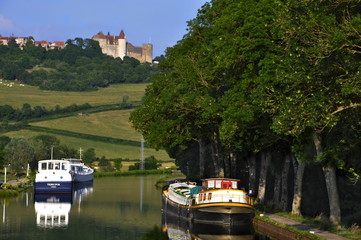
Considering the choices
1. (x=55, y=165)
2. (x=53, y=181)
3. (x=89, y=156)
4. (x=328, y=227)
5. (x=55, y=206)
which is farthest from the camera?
(x=89, y=156)

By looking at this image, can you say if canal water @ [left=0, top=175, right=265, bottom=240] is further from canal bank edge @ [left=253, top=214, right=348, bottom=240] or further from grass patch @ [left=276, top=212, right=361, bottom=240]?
grass patch @ [left=276, top=212, right=361, bottom=240]

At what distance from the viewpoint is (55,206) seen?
69375 mm

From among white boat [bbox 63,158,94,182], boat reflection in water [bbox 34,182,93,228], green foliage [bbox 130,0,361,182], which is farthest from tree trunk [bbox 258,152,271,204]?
white boat [bbox 63,158,94,182]

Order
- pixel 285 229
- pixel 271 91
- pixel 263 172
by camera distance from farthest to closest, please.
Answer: pixel 263 172
pixel 271 91
pixel 285 229

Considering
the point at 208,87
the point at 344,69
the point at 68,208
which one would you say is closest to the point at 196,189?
the point at 208,87

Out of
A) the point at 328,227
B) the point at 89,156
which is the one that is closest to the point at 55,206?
the point at 328,227

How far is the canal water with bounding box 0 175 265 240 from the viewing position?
47.8m

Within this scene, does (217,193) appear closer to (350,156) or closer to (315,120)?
(350,156)

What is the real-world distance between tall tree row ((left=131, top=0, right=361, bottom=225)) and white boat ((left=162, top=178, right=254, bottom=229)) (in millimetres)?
3354

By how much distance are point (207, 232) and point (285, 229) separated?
27.0 feet

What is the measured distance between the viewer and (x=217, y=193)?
48.0 meters

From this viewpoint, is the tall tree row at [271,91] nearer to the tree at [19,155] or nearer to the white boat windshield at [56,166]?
the white boat windshield at [56,166]

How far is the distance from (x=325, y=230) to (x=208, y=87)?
69.8ft

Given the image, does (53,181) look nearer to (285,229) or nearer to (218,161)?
(218,161)
